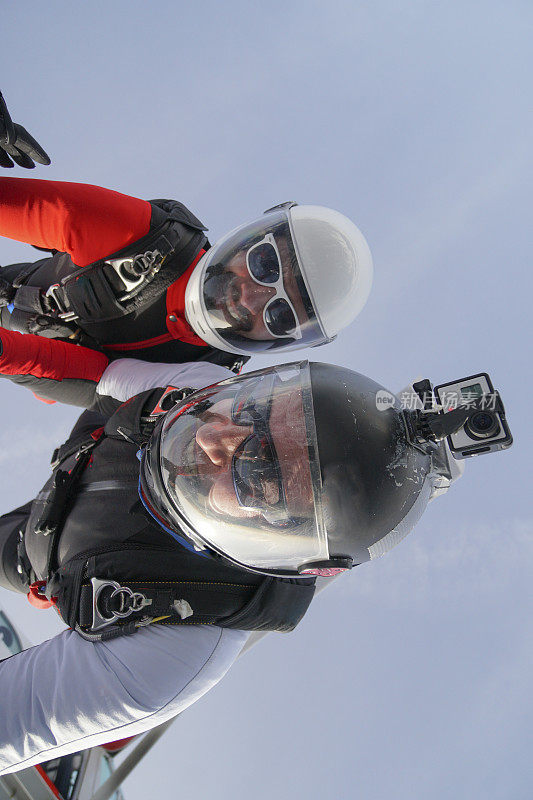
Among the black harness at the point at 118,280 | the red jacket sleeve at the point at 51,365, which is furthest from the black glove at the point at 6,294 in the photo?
the red jacket sleeve at the point at 51,365

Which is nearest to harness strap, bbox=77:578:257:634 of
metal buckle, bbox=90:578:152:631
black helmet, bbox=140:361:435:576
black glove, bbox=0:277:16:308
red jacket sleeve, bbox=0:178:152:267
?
metal buckle, bbox=90:578:152:631

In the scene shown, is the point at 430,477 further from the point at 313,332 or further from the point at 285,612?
the point at 313,332

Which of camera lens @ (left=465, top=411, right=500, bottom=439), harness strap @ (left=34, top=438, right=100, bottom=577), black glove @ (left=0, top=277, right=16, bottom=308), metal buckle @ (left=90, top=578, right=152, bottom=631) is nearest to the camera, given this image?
camera lens @ (left=465, top=411, right=500, bottom=439)

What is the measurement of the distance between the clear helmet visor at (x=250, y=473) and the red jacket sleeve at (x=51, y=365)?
1.09m

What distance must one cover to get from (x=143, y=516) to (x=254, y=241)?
1330mm

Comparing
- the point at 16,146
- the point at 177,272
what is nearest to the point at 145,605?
the point at 177,272

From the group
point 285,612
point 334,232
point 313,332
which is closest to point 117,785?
point 285,612

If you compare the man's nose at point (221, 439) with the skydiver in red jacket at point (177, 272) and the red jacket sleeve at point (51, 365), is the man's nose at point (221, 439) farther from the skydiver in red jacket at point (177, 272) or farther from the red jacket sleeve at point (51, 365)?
the red jacket sleeve at point (51, 365)

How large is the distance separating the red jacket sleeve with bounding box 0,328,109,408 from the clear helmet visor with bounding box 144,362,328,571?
3.59 ft

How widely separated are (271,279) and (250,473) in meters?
1.12

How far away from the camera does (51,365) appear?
2592 mm

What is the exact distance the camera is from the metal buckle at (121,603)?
1569 mm

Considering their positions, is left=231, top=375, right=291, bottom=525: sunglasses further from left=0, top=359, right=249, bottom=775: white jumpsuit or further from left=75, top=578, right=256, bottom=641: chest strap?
left=0, top=359, right=249, bottom=775: white jumpsuit

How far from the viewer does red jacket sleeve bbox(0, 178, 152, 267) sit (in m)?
2.18
